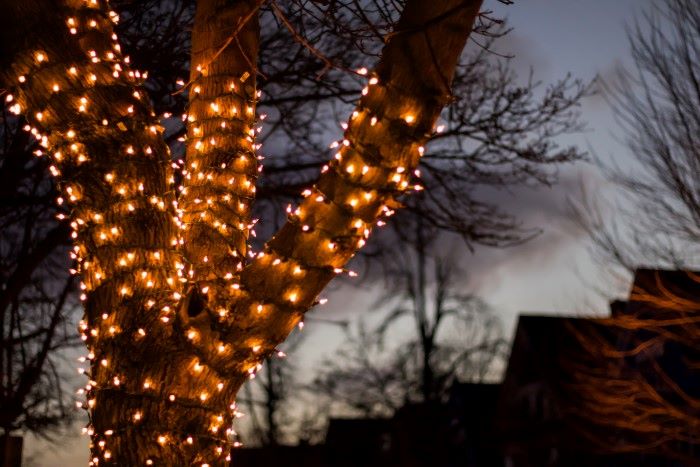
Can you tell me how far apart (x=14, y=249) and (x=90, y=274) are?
913 cm

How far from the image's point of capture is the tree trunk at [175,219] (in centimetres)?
373

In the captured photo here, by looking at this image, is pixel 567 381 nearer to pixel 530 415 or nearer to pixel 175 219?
pixel 530 415

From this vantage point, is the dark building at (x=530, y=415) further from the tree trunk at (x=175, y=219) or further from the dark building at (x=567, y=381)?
the tree trunk at (x=175, y=219)

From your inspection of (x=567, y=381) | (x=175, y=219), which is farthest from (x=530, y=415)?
(x=175, y=219)

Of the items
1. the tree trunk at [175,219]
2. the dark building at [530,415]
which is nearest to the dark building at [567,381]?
the dark building at [530,415]

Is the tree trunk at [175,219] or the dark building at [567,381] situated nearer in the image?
the tree trunk at [175,219]

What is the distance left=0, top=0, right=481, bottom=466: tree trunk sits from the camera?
3.73 m

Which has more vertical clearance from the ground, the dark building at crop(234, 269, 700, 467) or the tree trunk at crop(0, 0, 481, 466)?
the dark building at crop(234, 269, 700, 467)

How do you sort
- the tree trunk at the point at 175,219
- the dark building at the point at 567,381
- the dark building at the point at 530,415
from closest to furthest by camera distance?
the tree trunk at the point at 175,219 < the dark building at the point at 567,381 < the dark building at the point at 530,415

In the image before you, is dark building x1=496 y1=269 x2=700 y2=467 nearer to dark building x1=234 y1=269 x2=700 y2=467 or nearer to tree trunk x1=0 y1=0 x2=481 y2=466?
dark building x1=234 y1=269 x2=700 y2=467

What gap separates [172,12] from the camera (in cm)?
852

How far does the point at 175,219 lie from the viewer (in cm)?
432

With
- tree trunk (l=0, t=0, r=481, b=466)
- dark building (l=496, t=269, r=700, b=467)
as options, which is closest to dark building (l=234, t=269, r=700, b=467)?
→ dark building (l=496, t=269, r=700, b=467)

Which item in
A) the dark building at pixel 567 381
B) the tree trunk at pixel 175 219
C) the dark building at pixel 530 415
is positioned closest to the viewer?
the tree trunk at pixel 175 219
